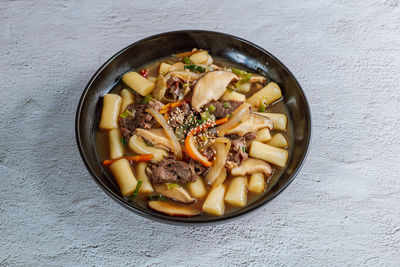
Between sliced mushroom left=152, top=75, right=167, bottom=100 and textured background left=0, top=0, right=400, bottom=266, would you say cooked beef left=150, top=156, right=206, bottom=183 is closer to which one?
textured background left=0, top=0, right=400, bottom=266

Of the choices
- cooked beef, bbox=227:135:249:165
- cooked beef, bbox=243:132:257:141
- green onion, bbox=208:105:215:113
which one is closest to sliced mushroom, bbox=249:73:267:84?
green onion, bbox=208:105:215:113

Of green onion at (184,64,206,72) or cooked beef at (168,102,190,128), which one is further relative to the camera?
green onion at (184,64,206,72)

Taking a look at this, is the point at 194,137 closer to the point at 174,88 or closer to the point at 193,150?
the point at 193,150

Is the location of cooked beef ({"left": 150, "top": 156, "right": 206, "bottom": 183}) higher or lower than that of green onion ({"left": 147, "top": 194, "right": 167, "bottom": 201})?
higher

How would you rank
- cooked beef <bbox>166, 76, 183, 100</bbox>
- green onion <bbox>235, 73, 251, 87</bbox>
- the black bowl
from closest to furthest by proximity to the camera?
the black bowl, cooked beef <bbox>166, 76, 183, 100</bbox>, green onion <bbox>235, 73, 251, 87</bbox>

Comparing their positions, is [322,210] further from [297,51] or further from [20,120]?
[20,120]

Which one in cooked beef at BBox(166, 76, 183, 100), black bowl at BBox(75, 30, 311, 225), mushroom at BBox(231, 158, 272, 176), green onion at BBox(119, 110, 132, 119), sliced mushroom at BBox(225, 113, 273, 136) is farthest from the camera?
cooked beef at BBox(166, 76, 183, 100)

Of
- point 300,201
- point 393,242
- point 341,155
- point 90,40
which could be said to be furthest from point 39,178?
point 393,242

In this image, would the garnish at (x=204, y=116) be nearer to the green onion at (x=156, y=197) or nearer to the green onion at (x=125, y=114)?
the green onion at (x=125, y=114)

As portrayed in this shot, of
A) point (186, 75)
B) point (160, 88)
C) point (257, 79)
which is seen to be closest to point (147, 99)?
point (160, 88)
